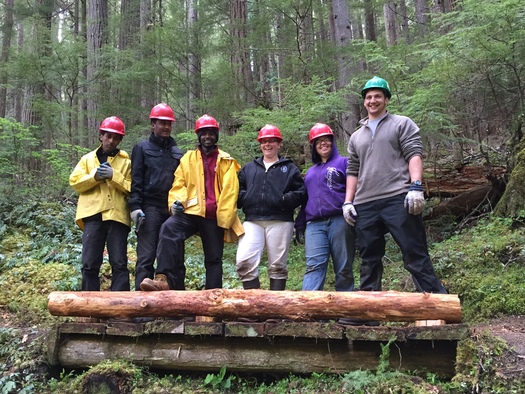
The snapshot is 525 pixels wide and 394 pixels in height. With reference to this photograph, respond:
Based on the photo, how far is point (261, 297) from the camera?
4410 millimetres

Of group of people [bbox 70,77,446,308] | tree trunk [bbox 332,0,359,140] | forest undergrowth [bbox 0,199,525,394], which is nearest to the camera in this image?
forest undergrowth [bbox 0,199,525,394]

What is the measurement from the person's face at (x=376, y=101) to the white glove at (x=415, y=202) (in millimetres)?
988

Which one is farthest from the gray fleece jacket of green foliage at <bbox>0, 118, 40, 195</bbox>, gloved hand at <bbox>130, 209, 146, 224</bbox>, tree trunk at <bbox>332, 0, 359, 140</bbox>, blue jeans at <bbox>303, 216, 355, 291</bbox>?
green foliage at <bbox>0, 118, 40, 195</bbox>

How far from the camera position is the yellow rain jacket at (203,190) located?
5031mm

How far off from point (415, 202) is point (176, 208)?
2529mm

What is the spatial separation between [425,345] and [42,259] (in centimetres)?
701

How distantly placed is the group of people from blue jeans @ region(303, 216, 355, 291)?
1cm

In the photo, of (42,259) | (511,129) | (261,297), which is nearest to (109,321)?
(261,297)

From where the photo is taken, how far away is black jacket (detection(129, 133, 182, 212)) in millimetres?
5199

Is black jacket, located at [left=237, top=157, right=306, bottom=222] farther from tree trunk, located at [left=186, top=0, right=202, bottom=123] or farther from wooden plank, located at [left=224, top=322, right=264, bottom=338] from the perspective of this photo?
tree trunk, located at [left=186, top=0, right=202, bottom=123]

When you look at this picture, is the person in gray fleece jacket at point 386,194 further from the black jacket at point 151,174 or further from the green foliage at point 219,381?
the black jacket at point 151,174

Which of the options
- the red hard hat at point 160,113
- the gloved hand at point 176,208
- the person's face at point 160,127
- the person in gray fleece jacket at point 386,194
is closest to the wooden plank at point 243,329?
the person in gray fleece jacket at point 386,194

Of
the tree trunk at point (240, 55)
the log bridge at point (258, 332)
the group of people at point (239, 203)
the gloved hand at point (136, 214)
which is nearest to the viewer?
the log bridge at point (258, 332)

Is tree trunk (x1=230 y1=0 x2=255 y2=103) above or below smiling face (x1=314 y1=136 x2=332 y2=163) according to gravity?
above
